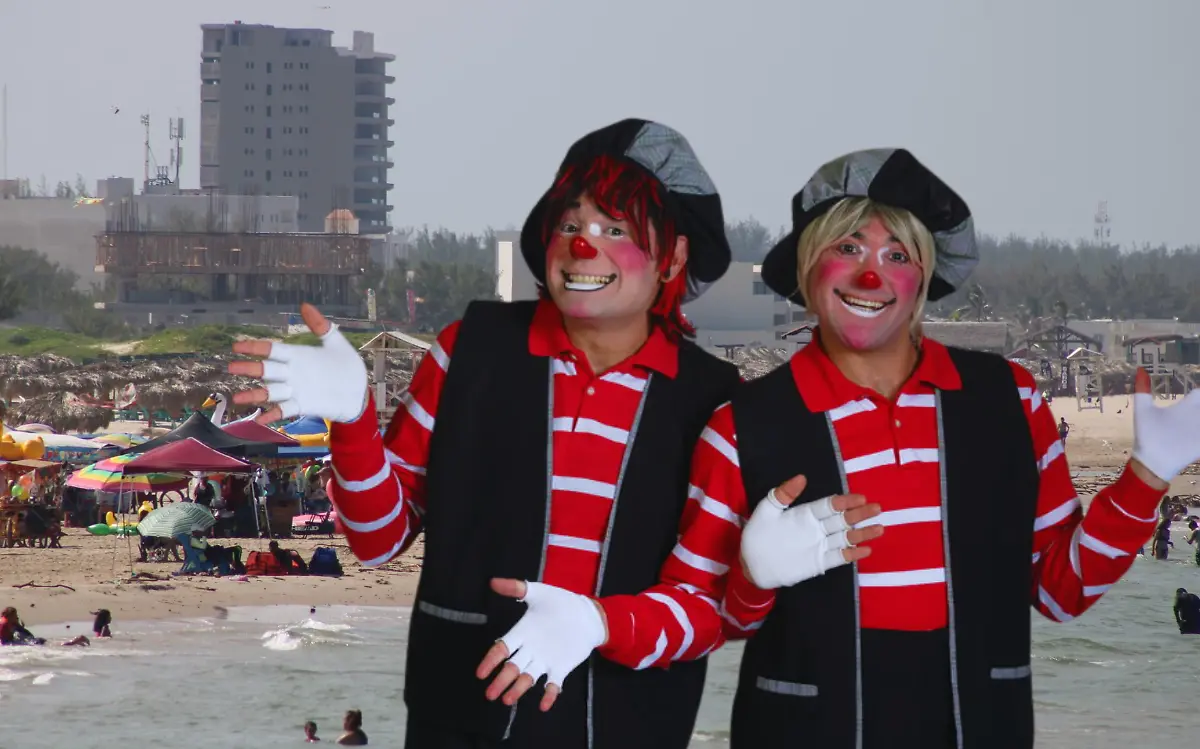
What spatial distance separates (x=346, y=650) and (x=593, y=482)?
13662 mm

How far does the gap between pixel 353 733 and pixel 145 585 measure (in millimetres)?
4919

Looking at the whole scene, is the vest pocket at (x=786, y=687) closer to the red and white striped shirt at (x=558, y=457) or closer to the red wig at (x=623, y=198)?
the red and white striped shirt at (x=558, y=457)

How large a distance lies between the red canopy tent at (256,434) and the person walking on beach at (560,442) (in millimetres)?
15588

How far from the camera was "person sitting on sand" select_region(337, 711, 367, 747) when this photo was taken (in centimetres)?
1273

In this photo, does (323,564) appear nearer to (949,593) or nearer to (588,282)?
(588,282)

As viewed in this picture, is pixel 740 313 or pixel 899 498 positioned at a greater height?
pixel 899 498

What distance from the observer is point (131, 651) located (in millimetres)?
15219

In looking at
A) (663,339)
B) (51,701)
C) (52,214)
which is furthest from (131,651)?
(52,214)

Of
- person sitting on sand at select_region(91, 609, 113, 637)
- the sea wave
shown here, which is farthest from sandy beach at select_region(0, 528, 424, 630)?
the sea wave

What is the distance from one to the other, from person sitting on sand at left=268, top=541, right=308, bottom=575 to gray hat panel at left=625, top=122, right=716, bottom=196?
49.5ft

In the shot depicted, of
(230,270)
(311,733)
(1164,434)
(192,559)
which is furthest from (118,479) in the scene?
(230,270)

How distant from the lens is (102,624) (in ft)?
50.3

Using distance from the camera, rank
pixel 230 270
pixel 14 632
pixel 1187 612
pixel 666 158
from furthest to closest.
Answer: pixel 230 270 → pixel 1187 612 → pixel 14 632 → pixel 666 158

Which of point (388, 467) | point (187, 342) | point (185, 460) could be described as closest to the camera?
point (388, 467)
